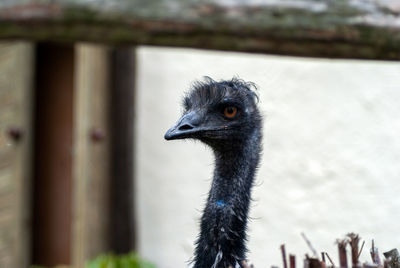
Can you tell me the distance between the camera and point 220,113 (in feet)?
9.18

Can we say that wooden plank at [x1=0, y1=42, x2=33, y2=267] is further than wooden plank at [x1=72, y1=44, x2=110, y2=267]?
Yes

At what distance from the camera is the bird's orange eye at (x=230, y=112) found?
2.81 m

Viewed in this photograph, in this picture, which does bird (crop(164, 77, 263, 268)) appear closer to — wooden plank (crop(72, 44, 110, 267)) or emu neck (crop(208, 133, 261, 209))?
emu neck (crop(208, 133, 261, 209))

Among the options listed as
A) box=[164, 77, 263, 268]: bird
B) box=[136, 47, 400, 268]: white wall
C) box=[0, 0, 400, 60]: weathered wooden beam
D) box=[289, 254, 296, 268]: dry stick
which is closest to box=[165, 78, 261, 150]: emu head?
box=[164, 77, 263, 268]: bird

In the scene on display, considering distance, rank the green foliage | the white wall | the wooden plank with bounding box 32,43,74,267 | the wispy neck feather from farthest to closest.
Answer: the wooden plank with bounding box 32,43,74,267, the green foliage, the white wall, the wispy neck feather

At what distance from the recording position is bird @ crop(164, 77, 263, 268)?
8.43 feet

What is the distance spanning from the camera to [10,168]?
18.5 feet

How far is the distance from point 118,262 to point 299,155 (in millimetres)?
1428

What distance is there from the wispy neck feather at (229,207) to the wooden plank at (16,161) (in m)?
3.11

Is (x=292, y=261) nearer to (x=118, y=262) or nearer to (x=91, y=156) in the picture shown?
(x=118, y=262)

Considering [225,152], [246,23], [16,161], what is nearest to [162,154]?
[16,161]

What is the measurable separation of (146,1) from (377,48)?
72cm

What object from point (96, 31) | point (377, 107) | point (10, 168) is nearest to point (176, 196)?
point (10, 168)

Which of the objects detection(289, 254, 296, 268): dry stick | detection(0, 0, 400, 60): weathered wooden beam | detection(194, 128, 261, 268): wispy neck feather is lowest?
detection(289, 254, 296, 268): dry stick
